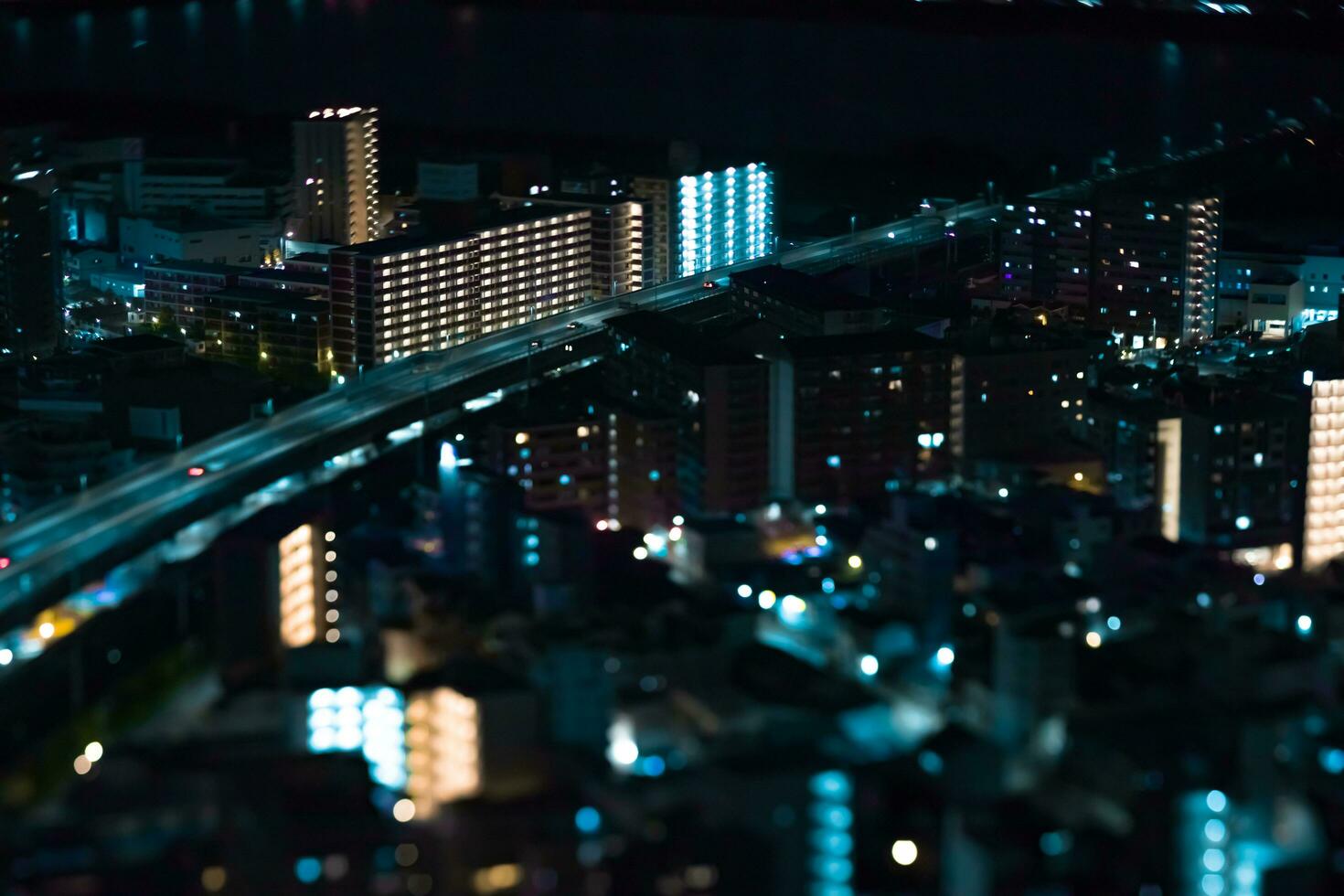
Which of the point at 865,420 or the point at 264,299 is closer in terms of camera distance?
the point at 865,420

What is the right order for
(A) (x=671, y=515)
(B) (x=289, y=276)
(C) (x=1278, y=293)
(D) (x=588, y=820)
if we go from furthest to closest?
1. (B) (x=289, y=276)
2. (C) (x=1278, y=293)
3. (A) (x=671, y=515)
4. (D) (x=588, y=820)

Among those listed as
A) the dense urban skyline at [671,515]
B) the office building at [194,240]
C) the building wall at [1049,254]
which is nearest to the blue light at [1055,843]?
the dense urban skyline at [671,515]

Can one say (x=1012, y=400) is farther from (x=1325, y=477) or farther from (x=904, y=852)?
(x=904, y=852)

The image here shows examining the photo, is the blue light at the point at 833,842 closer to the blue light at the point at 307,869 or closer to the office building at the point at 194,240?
the blue light at the point at 307,869

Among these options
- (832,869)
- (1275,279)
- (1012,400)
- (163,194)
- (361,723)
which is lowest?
(832,869)

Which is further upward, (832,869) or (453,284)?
(453,284)

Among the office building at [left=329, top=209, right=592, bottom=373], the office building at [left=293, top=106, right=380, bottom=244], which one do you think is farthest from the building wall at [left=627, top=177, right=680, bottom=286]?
the office building at [left=293, top=106, right=380, bottom=244]

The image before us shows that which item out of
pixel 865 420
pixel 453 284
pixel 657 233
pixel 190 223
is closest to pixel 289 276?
pixel 453 284

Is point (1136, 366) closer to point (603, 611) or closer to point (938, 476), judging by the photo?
point (938, 476)
